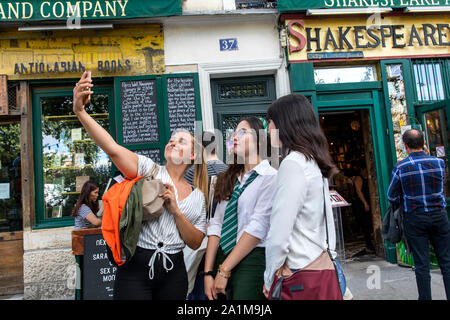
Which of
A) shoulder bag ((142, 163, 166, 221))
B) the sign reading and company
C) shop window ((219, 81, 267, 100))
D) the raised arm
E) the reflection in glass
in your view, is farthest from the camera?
shop window ((219, 81, 267, 100))

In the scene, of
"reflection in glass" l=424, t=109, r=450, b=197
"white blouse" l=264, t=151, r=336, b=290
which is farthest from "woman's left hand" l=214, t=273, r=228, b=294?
"reflection in glass" l=424, t=109, r=450, b=197

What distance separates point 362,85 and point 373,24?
110cm

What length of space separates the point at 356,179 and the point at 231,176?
5281 millimetres

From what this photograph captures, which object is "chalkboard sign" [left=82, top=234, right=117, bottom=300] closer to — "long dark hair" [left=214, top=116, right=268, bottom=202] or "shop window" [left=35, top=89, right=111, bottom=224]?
"shop window" [left=35, top=89, right=111, bottom=224]

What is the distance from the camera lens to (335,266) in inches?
67.2

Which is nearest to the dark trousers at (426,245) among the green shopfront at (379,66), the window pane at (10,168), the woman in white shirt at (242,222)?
the green shopfront at (379,66)

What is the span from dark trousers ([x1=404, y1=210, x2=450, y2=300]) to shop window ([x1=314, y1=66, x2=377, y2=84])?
10.2ft

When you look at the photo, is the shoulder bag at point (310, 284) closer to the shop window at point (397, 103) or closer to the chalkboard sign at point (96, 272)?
the chalkboard sign at point (96, 272)

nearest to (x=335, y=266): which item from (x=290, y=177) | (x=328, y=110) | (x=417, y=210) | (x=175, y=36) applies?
(x=290, y=177)

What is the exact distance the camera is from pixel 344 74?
596 cm

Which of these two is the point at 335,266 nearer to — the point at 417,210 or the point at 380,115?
the point at 417,210

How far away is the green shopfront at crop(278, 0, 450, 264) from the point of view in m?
5.65

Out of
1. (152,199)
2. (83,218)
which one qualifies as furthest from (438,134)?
(83,218)

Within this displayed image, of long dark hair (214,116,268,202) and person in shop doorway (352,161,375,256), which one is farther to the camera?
person in shop doorway (352,161,375,256)
